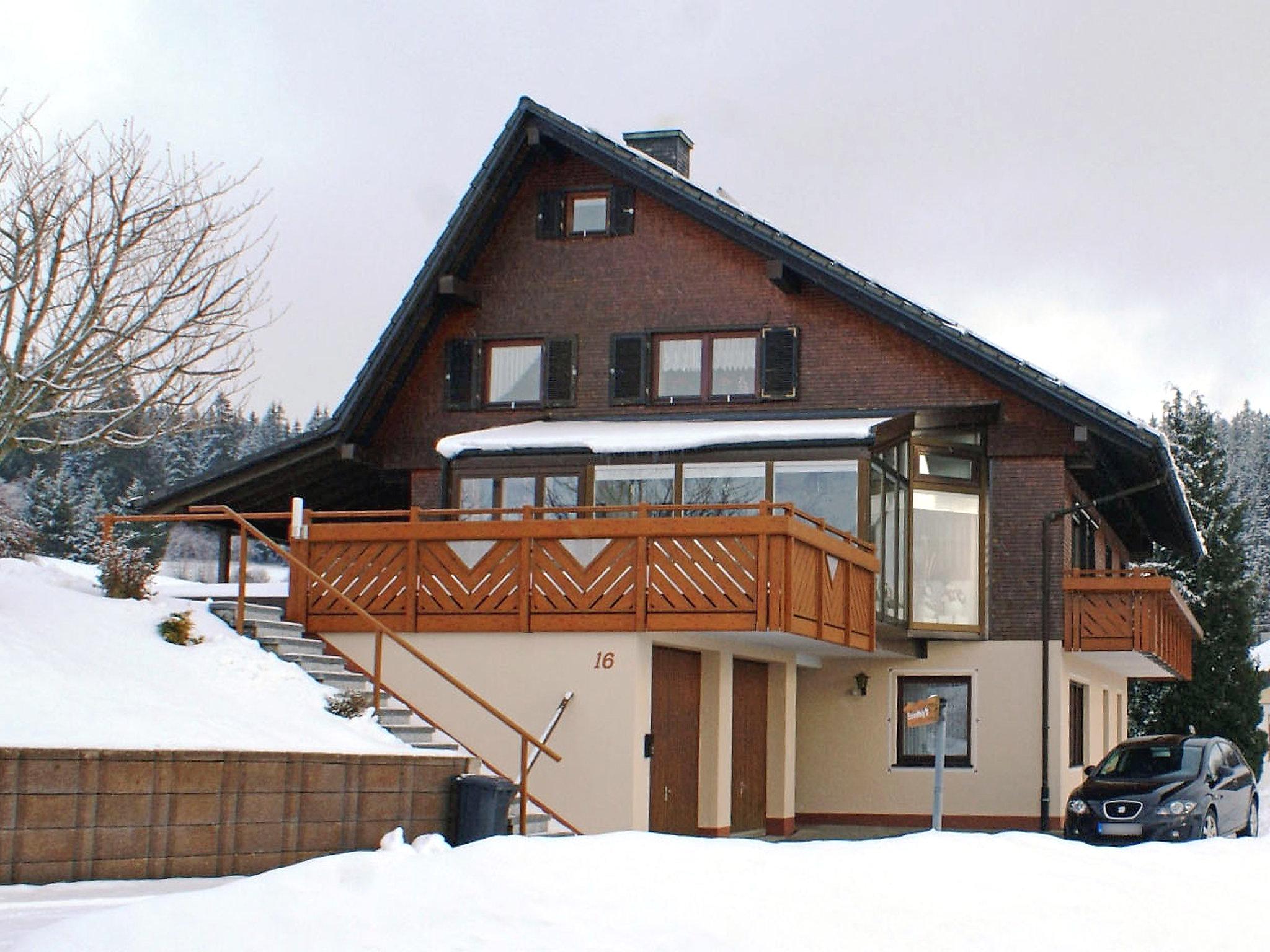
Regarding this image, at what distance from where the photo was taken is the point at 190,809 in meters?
12.7

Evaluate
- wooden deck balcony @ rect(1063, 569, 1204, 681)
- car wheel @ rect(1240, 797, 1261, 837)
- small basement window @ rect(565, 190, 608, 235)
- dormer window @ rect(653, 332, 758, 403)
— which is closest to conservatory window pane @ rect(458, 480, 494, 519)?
dormer window @ rect(653, 332, 758, 403)

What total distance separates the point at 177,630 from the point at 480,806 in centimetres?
384

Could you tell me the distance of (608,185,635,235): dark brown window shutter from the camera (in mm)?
25438

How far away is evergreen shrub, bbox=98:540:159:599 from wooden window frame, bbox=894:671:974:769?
1198cm

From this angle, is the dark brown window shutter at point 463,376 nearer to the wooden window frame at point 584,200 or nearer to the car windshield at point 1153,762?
the wooden window frame at point 584,200

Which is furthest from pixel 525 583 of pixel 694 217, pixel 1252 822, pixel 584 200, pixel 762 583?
pixel 1252 822

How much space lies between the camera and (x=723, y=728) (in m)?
20.5

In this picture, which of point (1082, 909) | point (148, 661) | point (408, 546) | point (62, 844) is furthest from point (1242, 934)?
point (408, 546)

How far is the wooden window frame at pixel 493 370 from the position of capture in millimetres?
25609

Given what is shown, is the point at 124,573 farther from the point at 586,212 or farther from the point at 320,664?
the point at 586,212

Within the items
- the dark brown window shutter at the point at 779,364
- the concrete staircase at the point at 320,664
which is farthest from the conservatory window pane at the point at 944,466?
the concrete staircase at the point at 320,664

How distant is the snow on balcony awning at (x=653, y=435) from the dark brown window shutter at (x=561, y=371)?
0.73 m

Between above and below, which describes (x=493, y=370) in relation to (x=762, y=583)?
above

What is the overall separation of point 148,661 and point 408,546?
4.41 meters
